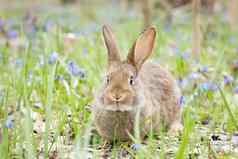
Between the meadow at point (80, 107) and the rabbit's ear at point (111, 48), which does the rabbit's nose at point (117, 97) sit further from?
the rabbit's ear at point (111, 48)

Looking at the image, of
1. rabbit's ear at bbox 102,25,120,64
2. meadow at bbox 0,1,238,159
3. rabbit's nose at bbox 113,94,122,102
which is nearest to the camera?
meadow at bbox 0,1,238,159

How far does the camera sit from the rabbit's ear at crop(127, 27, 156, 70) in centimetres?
360

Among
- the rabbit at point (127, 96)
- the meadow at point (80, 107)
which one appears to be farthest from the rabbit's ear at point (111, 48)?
the meadow at point (80, 107)

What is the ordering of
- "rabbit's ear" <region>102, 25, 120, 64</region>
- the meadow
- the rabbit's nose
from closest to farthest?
the meadow
the rabbit's nose
"rabbit's ear" <region>102, 25, 120, 64</region>

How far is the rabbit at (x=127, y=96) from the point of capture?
3.31 metres

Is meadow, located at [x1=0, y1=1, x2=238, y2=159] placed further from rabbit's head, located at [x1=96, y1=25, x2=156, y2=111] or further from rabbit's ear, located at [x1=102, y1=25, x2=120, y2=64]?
rabbit's ear, located at [x1=102, y1=25, x2=120, y2=64]

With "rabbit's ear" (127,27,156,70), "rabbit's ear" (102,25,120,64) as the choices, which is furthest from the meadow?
"rabbit's ear" (127,27,156,70)

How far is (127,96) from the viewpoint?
10.8 ft

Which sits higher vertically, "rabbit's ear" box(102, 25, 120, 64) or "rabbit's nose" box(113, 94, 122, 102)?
"rabbit's ear" box(102, 25, 120, 64)

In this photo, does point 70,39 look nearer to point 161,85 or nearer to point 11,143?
point 161,85

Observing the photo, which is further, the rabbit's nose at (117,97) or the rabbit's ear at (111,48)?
the rabbit's ear at (111,48)

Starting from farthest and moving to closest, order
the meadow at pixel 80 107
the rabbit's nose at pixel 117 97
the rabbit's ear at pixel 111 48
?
the rabbit's ear at pixel 111 48
the rabbit's nose at pixel 117 97
the meadow at pixel 80 107

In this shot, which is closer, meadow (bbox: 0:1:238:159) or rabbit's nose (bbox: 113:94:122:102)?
meadow (bbox: 0:1:238:159)

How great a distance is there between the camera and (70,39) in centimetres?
745
